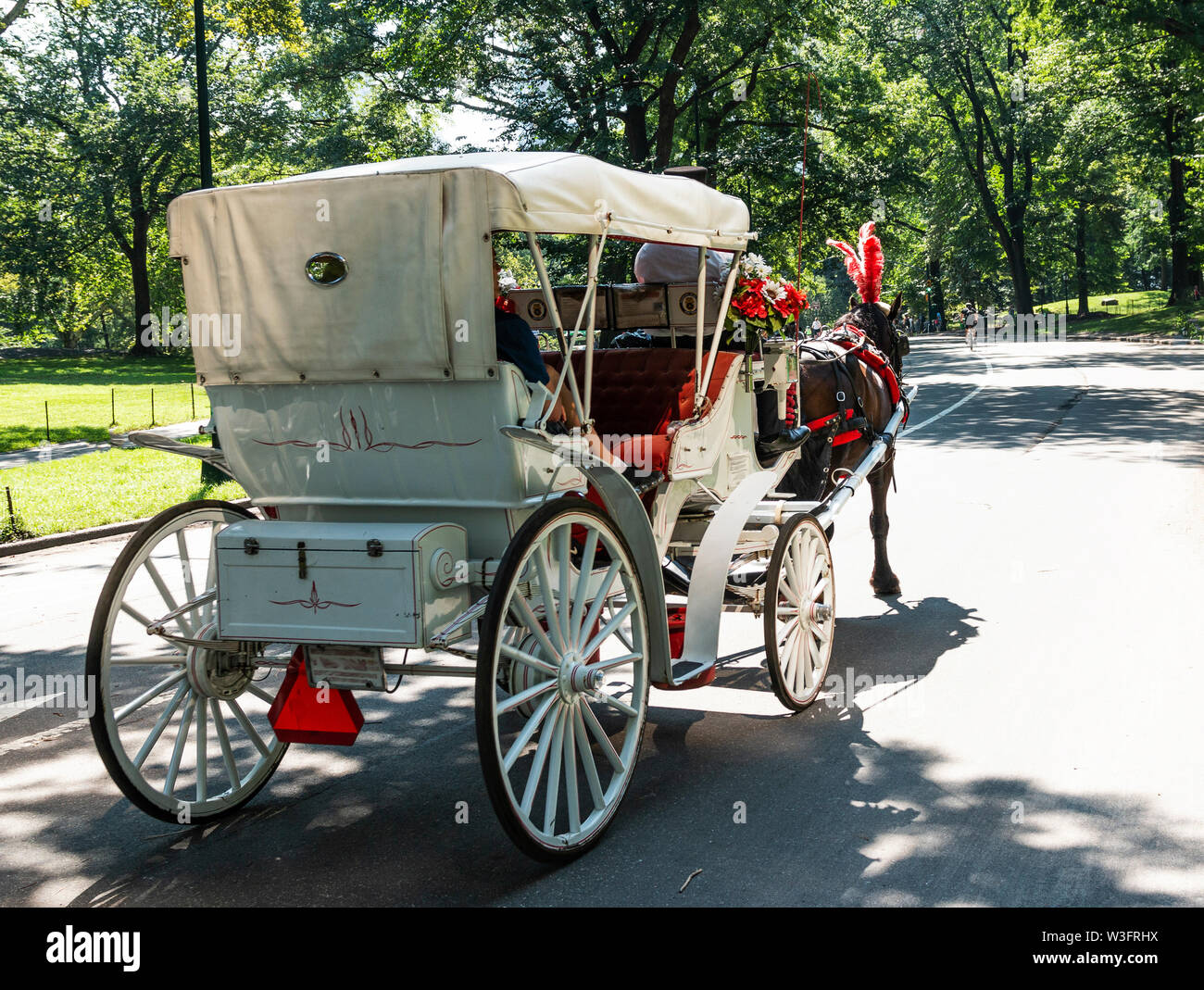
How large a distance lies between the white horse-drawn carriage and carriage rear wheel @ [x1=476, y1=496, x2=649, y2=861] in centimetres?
1

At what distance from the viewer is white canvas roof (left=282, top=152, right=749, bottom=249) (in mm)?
4520

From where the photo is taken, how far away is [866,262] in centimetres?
930

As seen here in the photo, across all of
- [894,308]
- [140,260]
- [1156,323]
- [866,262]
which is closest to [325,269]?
[866,262]

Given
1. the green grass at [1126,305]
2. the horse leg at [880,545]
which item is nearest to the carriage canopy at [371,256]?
the horse leg at [880,545]

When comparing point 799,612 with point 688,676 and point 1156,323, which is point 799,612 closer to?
point 688,676

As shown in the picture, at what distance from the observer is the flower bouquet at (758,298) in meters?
6.68

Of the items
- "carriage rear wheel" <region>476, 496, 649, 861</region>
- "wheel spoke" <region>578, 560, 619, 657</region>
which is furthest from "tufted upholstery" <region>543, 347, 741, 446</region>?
"wheel spoke" <region>578, 560, 619, 657</region>

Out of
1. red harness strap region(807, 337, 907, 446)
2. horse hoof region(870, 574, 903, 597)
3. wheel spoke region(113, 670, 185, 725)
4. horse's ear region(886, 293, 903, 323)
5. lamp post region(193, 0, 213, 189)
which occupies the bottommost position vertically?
horse hoof region(870, 574, 903, 597)

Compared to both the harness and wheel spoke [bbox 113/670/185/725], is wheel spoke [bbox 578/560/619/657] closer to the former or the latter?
wheel spoke [bbox 113/670/185/725]

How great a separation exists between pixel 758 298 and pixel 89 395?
87.6ft

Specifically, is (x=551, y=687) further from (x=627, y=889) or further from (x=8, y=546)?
(x=8, y=546)

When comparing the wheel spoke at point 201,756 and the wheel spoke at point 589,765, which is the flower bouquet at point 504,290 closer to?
the wheel spoke at point 589,765

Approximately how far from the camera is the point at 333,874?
4.56 meters

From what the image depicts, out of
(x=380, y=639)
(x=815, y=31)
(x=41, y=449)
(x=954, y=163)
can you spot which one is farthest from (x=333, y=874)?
(x=954, y=163)
